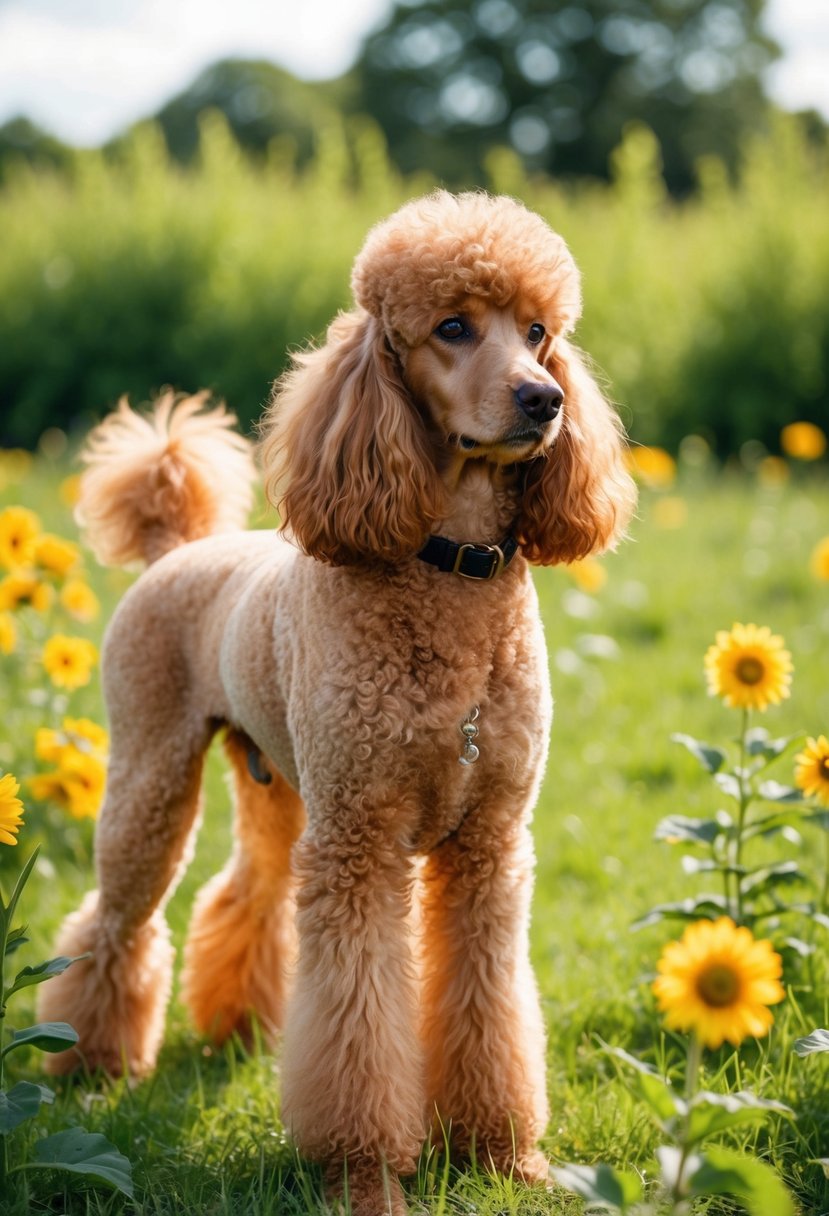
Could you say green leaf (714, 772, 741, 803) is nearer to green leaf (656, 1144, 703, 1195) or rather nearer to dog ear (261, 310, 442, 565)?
dog ear (261, 310, 442, 565)

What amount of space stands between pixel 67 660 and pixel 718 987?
2.83 meters

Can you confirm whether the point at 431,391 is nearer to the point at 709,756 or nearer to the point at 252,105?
the point at 709,756

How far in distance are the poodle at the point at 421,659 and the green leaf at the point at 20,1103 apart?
0.58 m

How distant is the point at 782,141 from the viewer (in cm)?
1098

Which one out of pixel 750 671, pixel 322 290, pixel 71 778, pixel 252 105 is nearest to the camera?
pixel 750 671

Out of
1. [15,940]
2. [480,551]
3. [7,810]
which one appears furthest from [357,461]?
[15,940]

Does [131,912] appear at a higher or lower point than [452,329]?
lower

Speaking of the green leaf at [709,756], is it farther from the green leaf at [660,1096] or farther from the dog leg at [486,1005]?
the green leaf at [660,1096]

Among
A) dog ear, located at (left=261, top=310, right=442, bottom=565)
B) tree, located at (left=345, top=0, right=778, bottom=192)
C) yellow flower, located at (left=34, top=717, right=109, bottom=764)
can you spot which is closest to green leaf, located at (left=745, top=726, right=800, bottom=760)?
dog ear, located at (left=261, top=310, right=442, bottom=565)

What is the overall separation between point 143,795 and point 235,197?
30.1 feet

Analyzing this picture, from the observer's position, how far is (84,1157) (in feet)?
7.60

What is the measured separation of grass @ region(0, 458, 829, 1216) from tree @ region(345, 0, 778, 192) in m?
33.6

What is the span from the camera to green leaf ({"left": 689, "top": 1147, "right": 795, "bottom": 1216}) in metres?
1.68

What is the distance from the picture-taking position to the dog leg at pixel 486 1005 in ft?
8.96
